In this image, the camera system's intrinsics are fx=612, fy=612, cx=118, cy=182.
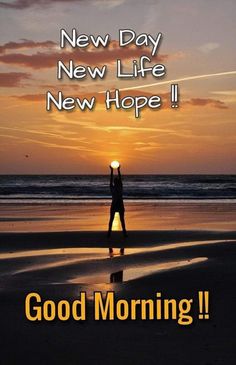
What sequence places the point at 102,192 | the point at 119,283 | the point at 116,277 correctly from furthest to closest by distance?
the point at 102,192 → the point at 116,277 → the point at 119,283

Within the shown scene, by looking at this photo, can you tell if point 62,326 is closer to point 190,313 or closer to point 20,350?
point 20,350

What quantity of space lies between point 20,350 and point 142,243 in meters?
9.48

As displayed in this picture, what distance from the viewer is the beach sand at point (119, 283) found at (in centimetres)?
650

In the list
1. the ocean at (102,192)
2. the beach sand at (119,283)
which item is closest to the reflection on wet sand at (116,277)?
the beach sand at (119,283)

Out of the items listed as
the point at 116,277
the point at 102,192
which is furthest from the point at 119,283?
the point at 102,192

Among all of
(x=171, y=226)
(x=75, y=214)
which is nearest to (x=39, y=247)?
(x=171, y=226)

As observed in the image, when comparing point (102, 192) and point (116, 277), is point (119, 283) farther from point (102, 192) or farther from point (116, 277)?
point (102, 192)

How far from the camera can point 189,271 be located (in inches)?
448

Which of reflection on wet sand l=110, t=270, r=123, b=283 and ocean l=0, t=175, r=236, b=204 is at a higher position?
ocean l=0, t=175, r=236, b=204

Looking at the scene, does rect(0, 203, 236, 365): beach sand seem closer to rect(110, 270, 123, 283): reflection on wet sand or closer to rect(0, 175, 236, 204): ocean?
rect(110, 270, 123, 283): reflection on wet sand

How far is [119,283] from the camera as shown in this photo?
10047mm

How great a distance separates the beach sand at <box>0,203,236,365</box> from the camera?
6496 mm

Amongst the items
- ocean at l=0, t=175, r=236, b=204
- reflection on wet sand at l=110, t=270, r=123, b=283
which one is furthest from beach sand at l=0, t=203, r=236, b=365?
ocean at l=0, t=175, r=236, b=204

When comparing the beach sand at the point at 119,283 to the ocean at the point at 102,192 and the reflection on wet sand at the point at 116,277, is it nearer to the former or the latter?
the reflection on wet sand at the point at 116,277
